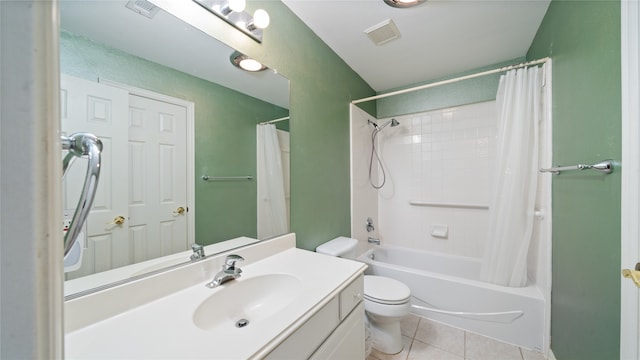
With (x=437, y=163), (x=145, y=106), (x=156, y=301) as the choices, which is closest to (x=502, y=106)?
(x=437, y=163)

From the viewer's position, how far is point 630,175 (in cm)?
74

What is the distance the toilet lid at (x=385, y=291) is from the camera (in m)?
1.47

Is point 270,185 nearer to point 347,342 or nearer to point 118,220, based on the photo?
point 118,220

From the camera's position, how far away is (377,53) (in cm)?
193

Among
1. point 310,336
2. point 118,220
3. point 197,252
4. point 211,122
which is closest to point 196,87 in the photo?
point 211,122

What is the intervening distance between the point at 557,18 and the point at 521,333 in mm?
1991

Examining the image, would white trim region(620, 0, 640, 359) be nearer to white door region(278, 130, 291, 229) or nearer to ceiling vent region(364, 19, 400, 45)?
ceiling vent region(364, 19, 400, 45)

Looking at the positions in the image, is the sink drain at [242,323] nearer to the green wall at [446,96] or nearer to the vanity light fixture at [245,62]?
the vanity light fixture at [245,62]

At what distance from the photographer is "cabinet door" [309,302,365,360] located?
843mm

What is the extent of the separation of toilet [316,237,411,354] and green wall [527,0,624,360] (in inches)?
31.8

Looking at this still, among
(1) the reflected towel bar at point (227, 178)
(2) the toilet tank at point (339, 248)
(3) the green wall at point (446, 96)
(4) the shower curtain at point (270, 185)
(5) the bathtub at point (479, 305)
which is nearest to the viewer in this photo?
(1) the reflected towel bar at point (227, 178)

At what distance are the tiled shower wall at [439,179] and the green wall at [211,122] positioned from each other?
69.5 inches

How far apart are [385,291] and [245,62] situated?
166 centimetres

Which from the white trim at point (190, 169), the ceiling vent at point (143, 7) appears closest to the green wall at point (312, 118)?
the ceiling vent at point (143, 7)
